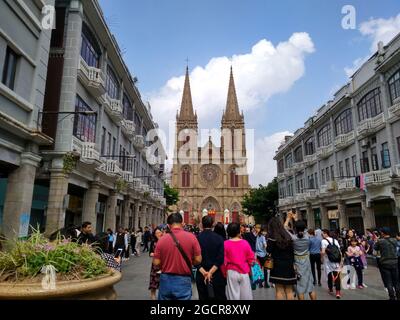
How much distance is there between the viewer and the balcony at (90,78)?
1440 cm

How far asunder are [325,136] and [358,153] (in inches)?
260

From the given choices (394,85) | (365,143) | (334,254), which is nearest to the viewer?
(334,254)

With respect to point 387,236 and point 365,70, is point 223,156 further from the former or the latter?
point 387,236

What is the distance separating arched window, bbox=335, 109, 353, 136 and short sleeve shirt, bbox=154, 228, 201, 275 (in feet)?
78.5

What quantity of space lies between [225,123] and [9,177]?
71562 millimetres

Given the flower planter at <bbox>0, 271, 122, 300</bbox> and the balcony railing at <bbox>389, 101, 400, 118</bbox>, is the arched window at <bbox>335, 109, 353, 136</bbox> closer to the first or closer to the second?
the balcony railing at <bbox>389, 101, 400, 118</bbox>

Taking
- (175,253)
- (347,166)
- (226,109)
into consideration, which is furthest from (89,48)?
(226,109)

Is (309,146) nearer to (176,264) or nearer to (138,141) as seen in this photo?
(138,141)

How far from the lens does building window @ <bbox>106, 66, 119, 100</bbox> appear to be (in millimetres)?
19264

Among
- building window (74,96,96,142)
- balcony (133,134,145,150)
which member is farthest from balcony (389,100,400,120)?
balcony (133,134,145,150)

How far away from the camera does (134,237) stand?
21266 millimetres

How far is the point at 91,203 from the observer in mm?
16469
